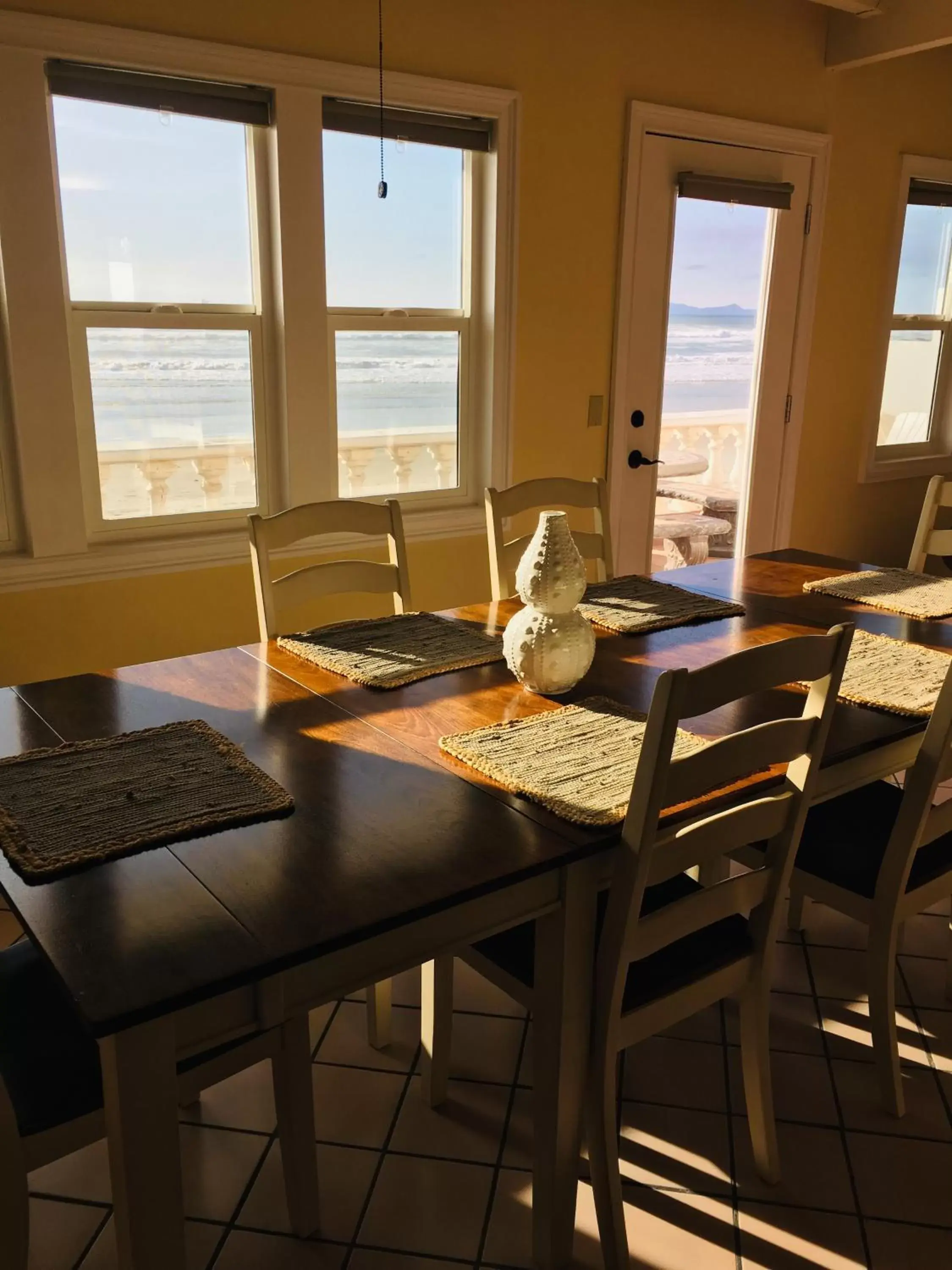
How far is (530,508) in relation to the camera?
2.77 metres

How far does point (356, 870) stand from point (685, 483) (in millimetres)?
3380

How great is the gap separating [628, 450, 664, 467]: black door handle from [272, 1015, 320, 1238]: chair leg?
2851 millimetres

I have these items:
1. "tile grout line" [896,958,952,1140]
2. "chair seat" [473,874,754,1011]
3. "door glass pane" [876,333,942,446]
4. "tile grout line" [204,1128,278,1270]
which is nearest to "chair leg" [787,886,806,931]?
"tile grout line" [896,958,952,1140]

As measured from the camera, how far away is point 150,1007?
3.28ft

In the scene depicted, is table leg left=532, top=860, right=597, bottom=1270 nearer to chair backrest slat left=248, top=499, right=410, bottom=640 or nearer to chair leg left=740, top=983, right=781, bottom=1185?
chair leg left=740, top=983, right=781, bottom=1185

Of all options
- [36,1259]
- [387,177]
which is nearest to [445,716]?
[36,1259]

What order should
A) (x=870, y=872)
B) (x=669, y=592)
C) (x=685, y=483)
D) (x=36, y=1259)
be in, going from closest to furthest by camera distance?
(x=36, y=1259), (x=870, y=872), (x=669, y=592), (x=685, y=483)

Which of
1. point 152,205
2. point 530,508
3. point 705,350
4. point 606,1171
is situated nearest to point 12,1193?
point 606,1171

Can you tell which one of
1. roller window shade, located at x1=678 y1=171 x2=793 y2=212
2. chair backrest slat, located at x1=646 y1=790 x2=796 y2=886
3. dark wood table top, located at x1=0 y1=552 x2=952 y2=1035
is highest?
roller window shade, located at x1=678 y1=171 x2=793 y2=212

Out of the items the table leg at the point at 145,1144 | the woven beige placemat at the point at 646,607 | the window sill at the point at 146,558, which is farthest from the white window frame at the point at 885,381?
the table leg at the point at 145,1144

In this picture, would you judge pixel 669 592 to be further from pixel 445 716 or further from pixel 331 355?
pixel 331 355

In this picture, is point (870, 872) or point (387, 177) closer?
point (870, 872)

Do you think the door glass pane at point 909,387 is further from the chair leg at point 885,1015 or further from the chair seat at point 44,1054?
the chair seat at point 44,1054

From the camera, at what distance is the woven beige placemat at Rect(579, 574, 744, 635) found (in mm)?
2248
